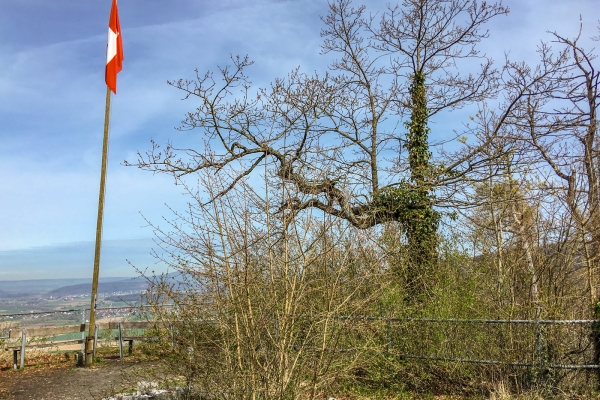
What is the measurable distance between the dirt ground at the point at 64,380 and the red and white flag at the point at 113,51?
677cm

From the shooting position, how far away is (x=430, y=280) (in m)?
9.60

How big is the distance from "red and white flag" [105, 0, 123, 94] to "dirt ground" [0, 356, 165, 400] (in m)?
6.77

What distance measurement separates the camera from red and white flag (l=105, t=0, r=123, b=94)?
13.3 meters

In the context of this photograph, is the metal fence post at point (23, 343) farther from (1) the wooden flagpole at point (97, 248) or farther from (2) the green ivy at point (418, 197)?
(2) the green ivy at point (418, 197)

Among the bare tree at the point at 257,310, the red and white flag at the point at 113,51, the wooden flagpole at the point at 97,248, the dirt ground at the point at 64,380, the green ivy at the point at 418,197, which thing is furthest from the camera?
the red and white flag at the point at 113,51

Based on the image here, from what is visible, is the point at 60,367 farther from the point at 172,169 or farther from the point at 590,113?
the point at 590,113

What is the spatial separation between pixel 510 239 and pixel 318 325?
4.34 m

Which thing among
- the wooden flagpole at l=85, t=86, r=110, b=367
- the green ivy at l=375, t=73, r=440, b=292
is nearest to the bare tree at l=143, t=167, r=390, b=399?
the green ivy at l=375, t=73, r=440, b=292

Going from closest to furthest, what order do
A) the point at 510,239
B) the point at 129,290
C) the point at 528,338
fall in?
the point at 129,290 → the point at 528,338 → the point at 510,239

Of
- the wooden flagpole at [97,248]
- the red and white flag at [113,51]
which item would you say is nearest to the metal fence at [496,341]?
the wooden flagpole at [97,248]

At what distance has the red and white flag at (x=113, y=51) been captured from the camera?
13312 mm

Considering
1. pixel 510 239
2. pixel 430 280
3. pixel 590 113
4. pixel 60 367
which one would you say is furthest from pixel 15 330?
pixel 590 113

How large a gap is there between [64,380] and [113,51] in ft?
25.8

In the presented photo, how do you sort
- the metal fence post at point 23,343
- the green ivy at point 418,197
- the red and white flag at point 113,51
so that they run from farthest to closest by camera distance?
the red and white flag at point 113,51 → the metal fence post at point 23,343 → the green ivy at point 418,197
